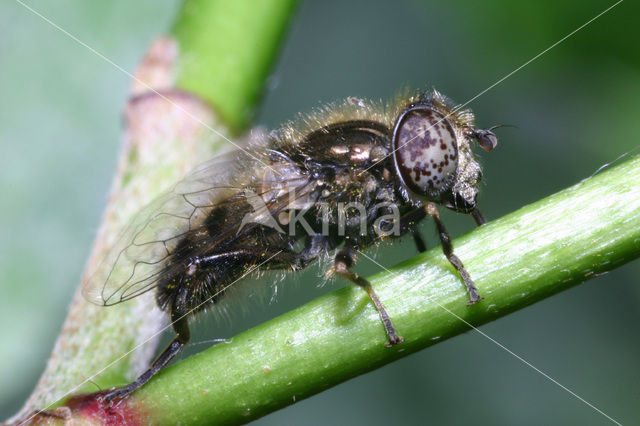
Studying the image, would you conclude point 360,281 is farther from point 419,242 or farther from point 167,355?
point 419,242

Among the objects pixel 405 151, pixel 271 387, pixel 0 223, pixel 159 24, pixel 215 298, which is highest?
pixel 159 24

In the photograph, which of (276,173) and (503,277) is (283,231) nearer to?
(276,173)

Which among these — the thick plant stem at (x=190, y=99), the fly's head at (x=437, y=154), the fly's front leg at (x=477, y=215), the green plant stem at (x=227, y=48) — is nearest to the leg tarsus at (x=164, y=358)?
the thick plant stem at (x=190, y=99)

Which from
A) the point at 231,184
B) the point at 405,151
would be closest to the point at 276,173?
the point at 231,184

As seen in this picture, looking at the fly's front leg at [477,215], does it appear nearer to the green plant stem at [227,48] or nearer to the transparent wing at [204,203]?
the transparent wing at [204,203]

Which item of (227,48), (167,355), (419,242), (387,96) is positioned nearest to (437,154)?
(419,242)

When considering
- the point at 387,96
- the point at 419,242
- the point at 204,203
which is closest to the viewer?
the point at 204,203
